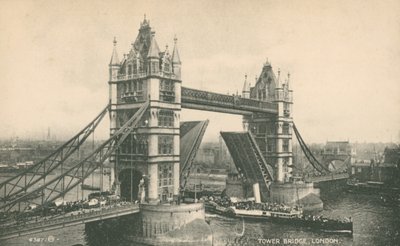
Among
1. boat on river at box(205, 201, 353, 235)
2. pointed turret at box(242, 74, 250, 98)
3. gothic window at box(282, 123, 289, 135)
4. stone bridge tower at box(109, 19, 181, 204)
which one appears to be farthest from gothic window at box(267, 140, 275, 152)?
stone bridge tower at box(109, 19, 181, 204)

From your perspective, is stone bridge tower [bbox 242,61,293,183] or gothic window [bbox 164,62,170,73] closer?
gothic window [bbox 164,62,170,73]

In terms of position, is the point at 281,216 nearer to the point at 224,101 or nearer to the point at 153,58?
the point at 224,101

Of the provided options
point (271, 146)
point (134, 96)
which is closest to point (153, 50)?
point (134, 96)

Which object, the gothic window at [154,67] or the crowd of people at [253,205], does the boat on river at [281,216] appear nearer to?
the crowd of people at [253,205]

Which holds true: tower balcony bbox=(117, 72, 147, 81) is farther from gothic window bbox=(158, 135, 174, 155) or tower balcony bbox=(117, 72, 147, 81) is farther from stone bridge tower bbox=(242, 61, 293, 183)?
stone bridge tower bbox=(242, 61, 293, 183)

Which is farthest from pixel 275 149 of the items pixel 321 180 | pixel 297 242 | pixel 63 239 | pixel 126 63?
pixel 63 239

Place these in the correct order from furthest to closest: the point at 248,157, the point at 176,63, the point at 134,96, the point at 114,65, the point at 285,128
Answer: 1. the point at 285,128
2. the point at 248,157
3. the point at 114,65
4. the point at 176,63
5. the point at 134,96
